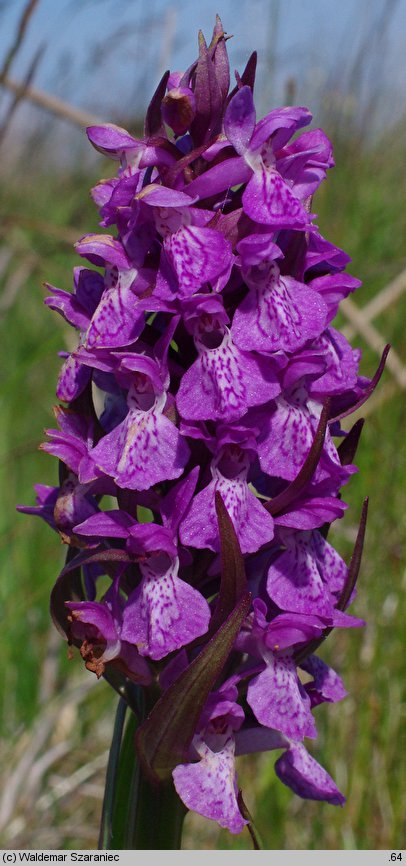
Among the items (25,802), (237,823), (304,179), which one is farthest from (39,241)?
(237,823)

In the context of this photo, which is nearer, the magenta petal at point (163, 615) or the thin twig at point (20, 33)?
the magenta petal at point (163, 615)

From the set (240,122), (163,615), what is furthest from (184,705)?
(240,122)

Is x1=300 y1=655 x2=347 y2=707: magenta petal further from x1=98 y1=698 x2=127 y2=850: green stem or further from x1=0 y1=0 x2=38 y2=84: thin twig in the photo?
x1=0 y1=0 x2=38 y2=84: thin twig

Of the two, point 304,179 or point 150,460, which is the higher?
point 304,179

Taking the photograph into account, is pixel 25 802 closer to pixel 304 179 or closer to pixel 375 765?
pixel 375 765

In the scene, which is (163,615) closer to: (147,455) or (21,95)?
(147,455)

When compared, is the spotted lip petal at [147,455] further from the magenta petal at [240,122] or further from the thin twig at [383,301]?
the thin twig at [383,301]

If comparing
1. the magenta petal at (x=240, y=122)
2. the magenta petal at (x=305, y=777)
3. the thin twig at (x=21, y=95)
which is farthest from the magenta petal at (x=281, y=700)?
the thin twig at (x=21, y=95)
